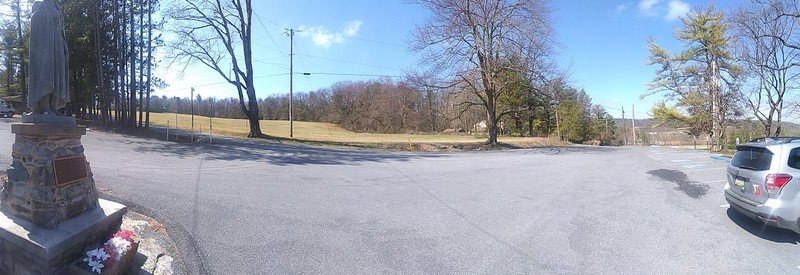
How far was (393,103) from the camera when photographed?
6456 cm

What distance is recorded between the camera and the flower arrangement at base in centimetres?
347

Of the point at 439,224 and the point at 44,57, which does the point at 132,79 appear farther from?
the point at 439,224

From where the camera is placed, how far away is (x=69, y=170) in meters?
4.06

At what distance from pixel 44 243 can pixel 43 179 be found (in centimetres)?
79

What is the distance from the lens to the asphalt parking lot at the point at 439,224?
404 cm

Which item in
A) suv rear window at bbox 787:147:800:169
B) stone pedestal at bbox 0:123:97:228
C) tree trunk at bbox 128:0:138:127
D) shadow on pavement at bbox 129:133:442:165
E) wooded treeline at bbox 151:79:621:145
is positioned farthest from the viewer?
wooded treeline at bbox 151:79:621:145

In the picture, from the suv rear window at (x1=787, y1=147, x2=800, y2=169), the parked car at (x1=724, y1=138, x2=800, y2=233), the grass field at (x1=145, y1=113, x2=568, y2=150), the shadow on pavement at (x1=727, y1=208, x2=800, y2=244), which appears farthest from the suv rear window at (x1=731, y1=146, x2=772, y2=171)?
the grass field at (x1=145, y1=113, x2=568, y2=150)

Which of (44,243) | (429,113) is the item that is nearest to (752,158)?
(44,243)

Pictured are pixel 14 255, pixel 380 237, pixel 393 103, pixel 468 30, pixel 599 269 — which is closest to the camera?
pixel 14 255

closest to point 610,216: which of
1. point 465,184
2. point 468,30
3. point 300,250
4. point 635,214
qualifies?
point 635,214

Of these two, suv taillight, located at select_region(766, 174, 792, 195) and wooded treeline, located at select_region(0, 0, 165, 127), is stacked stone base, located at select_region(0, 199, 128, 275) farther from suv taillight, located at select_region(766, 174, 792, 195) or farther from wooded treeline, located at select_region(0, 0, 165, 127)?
wooded treeline, located at select_region(0, 0, 165, 127)

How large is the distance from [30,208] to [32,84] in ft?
4.60

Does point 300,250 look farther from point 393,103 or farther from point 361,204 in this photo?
point 393,103

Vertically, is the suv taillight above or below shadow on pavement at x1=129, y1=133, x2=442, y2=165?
above
